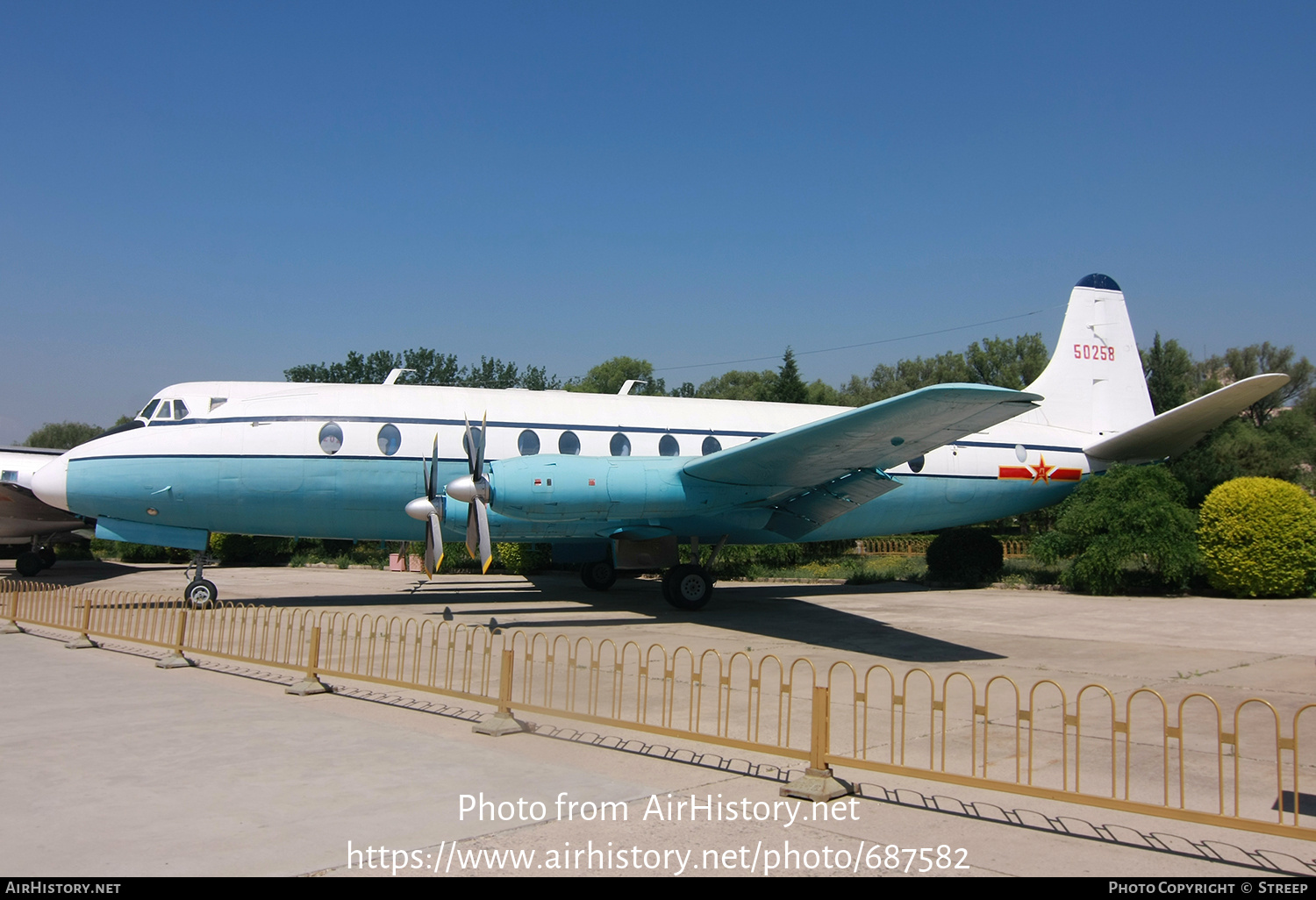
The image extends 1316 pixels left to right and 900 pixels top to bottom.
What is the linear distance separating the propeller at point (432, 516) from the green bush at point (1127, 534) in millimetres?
13644

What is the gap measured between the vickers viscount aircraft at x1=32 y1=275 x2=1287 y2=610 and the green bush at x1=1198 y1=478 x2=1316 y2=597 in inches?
70.9

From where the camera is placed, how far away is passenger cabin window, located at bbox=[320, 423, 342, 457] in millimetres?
14758

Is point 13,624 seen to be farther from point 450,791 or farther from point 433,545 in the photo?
point 450,791

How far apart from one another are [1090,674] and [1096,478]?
1108 centimetres

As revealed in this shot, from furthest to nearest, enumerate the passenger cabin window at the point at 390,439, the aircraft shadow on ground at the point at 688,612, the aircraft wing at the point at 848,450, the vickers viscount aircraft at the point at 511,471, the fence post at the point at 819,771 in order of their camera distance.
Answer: the passenger cabin window at the point at 390,439, the vickers viscount aircraft at the point at 511,471, the aircraft shadow on ground at the point at 688,612, the aircraft wing at the point at 848,450, the fence post at the point at 819,771

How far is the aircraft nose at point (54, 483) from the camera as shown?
1455 centimetres

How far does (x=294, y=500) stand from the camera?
1473 centimetres

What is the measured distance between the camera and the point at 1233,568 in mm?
17188

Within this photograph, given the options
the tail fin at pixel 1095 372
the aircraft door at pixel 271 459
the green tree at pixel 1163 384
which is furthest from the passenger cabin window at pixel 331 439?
the green tree at pixel 1163 384

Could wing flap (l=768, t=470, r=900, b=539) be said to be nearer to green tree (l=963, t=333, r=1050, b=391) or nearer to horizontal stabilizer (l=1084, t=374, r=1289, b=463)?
horizontal stabilizer (l=1084, t=374, r=1289, b=463)

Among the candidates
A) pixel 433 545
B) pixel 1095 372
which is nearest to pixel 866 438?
pixel 433 545

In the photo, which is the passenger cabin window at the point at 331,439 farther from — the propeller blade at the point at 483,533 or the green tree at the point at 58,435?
the green tree at the point at 58,435

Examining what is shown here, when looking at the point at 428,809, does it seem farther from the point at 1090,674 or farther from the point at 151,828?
the point at 1090,674
